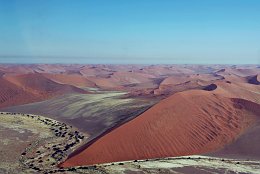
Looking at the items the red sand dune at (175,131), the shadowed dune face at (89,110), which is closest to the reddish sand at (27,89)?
the shadowed dune face at (89,110)

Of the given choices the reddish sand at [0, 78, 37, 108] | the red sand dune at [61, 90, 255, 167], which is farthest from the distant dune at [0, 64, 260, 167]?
the reddish sand at [0, 78, 37, 108]

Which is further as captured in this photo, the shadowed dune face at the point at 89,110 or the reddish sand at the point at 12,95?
the reddish sand at the point at 12,95

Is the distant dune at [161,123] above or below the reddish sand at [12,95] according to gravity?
above

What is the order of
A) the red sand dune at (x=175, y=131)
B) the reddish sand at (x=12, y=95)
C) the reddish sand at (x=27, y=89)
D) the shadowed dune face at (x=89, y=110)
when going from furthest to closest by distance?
the reddish sand at (x=27, y=89), the reddish sand at (x=12, y=95), the shadowed dune face at (x=89, y=110), the red sand dune at (x=175, y=131)

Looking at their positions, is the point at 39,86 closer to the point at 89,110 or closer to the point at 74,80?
the point at 74,80

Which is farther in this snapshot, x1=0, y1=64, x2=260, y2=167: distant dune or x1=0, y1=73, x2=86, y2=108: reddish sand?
x1=0, y1=73, x2=86, y2=108: reddish sand

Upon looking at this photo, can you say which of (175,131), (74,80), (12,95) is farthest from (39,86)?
(175,131)

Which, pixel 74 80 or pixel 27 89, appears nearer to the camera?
pixel 27 89

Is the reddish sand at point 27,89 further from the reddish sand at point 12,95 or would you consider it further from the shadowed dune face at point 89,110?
the shadowed dune face at point 89,110

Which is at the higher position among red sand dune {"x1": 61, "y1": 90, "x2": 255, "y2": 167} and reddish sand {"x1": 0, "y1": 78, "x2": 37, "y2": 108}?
red sand dune {"x1": 61, "y1": 90, "x2": 255, "y2": 167}

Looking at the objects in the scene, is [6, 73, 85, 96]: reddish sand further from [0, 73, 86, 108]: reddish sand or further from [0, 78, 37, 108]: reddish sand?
[0, 78, 37, 108]: reddish sand
